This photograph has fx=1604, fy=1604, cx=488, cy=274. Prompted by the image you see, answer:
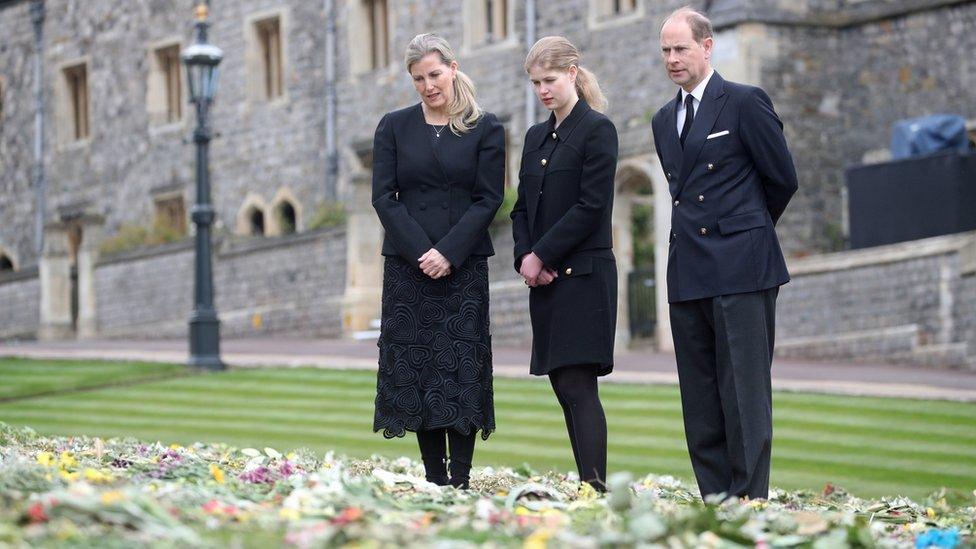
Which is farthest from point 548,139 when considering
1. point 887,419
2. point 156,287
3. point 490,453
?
point 156,287

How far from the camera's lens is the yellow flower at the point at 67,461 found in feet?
20.7

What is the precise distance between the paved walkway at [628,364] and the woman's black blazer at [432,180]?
6930mm

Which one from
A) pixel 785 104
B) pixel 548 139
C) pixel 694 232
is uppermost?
pixel 785 104

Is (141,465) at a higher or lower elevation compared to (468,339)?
lower

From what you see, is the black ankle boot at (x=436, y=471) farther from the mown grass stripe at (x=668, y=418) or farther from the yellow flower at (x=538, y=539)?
the mown grass stripe at (x=668, y=418)

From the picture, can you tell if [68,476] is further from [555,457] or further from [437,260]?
[555,457]

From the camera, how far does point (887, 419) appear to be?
11.7 metres

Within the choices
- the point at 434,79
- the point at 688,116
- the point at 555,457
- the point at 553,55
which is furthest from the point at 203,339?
the point at 688,116

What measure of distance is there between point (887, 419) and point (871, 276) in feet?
21.6

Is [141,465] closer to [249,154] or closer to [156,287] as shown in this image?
[156,287]

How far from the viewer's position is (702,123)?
6.67m

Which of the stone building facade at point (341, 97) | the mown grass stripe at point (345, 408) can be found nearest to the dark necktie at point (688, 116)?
the mown grass stripe at point (345, 408)

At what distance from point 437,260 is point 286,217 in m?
24.2

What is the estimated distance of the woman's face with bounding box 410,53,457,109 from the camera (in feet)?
23.0
